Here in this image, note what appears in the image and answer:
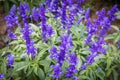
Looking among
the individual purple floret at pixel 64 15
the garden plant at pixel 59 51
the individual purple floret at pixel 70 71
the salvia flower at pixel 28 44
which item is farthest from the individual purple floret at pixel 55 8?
the individual purple floret at pixel 70 71

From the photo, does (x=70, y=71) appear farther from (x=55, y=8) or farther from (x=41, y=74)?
(x=55, y=8)

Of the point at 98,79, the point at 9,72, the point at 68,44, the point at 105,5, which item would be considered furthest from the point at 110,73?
the point at 105,5

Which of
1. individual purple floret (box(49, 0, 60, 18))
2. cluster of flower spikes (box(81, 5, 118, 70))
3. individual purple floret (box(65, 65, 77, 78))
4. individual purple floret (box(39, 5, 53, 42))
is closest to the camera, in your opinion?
individual purple floret (box(65, 65, 77, 78))

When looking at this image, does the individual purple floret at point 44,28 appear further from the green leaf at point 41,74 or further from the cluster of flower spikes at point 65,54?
the green leaf at point 41,74

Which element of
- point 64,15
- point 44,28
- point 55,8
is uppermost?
point 55,8

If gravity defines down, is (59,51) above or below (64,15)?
below

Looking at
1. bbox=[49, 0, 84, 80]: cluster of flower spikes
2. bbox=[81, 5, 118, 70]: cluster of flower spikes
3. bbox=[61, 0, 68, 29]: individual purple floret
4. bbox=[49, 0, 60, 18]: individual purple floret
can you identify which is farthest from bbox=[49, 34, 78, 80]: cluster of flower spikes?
bbox=[49, 0, 60, 18]: individual purple floret

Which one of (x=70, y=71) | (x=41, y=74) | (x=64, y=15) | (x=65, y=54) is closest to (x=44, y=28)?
(x=64, y=15)

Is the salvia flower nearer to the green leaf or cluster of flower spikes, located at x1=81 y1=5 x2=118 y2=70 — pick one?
the green leaf

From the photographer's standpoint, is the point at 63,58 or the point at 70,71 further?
the point at 70,71

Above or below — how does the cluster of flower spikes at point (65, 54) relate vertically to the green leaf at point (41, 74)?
above

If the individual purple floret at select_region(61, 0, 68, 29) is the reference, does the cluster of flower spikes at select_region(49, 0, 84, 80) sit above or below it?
below

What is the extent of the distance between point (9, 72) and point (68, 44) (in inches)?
54.9

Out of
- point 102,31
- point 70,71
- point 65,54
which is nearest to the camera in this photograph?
point 70,71
